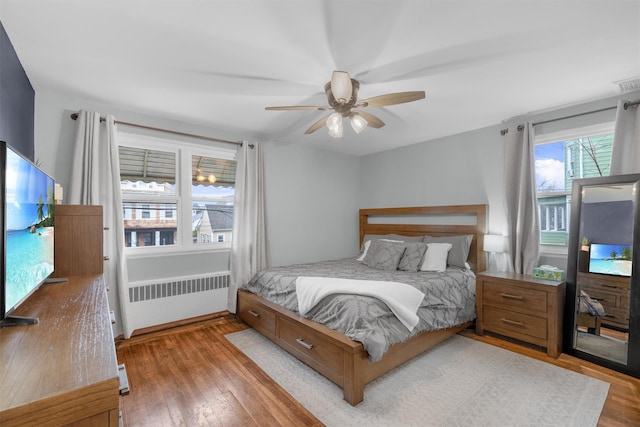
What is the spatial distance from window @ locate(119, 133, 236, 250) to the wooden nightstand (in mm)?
3128

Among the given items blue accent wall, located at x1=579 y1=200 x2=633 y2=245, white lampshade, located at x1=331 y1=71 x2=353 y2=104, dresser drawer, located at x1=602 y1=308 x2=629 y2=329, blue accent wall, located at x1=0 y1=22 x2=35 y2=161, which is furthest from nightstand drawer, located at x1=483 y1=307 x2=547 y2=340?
blue accent wall, located at x1=0 y1=22 x2=35 y2=161

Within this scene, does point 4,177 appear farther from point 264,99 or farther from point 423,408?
point 423,408

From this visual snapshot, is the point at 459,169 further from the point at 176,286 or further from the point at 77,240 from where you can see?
the point at 77,240

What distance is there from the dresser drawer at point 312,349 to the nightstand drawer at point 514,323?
73.8 inches

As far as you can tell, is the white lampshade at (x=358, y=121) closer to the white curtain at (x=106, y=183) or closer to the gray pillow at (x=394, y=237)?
the gray pillow at (x=394, y=237)

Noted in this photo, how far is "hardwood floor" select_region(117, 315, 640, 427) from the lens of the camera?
185 cm

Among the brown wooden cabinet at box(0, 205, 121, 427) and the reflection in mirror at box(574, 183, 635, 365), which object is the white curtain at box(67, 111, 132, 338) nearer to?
the brown wooden cabinet at box(0, 205, 121, 427)

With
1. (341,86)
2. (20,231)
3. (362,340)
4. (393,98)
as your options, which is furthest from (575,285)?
(20,231)

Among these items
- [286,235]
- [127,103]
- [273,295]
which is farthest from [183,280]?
[127,103]

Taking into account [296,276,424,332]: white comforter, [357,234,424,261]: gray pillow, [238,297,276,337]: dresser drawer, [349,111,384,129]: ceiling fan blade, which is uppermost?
[349,111,384,129]: ceiling fan blade

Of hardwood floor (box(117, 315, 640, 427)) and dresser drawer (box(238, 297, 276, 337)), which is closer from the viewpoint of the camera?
hardwood floor (box(117, 315, 640, 427))

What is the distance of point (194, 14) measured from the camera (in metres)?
1.64

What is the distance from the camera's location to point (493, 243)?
10.4 ft

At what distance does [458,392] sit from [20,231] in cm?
269
